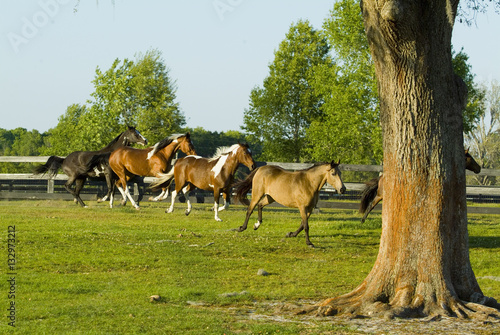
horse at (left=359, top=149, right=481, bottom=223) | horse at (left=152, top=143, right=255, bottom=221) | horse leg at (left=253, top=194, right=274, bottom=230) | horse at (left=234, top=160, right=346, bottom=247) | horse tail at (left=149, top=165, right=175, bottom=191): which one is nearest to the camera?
horse at (left=234, top=160, right=346, bottom=247)

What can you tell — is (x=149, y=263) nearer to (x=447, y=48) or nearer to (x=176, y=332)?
(x=176, y=332)

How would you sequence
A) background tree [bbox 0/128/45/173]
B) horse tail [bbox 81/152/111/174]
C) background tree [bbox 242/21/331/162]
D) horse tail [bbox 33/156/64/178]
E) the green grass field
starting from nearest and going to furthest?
1. the green grass field
2. horse tail [bbox 81/152/111/174]
3. horse tail [bbox 33/156/64/178]
4. background tree [bbox 242/21/331/162]
5. background tree [bbox 0/128/45/173]

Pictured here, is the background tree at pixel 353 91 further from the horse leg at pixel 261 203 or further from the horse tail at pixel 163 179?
the horse leg at pixel 261 203

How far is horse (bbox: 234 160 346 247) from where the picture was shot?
13172 mm

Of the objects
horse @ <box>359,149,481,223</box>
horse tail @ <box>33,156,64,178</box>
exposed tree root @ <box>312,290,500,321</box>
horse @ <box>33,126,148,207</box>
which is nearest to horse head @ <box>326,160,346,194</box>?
horse @ <box>359,149,481,223</box>

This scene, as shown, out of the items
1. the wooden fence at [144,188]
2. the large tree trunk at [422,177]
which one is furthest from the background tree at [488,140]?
the large tree trunk at [422,177]

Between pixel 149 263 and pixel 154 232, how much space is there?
395 centimetres

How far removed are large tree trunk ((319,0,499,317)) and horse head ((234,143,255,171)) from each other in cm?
1027

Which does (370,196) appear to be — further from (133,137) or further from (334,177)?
(133,137)

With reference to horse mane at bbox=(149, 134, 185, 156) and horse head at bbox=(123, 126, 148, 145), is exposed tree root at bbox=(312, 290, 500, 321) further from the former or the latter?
horse head at bbox=(123, 126, 148, 145)

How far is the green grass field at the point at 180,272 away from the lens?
6492mm

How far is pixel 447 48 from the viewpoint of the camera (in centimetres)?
720

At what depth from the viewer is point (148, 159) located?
68.1 ft

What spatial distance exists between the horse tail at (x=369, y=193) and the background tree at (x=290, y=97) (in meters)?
34.7
